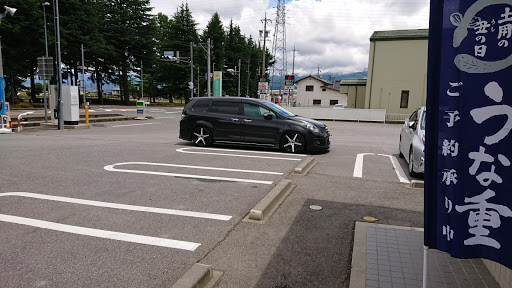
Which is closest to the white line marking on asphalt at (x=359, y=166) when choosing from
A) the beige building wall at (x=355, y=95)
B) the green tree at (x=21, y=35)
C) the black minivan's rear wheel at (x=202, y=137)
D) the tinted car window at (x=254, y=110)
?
the tinted car window at (x=254, y=110)

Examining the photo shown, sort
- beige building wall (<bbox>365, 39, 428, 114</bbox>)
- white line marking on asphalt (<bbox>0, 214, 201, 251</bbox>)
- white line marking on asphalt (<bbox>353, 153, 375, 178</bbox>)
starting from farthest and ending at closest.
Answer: beige building wall (<bbox>365, 39, 428, 114</bbox>) < white line marking on asphalt (<bbox>353, 153, 375, 178</bbox>) < white line marking on asphalt (<bbox>0, 214, 201, 251</bbox>)

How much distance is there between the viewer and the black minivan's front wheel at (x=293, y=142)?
388 inches

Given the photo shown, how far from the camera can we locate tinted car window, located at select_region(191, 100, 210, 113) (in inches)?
424

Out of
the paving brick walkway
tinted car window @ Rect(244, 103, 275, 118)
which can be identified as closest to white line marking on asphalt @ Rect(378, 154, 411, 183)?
the paving brick walkway

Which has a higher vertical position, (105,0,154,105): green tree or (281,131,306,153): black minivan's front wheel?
(105,0,154,105): green tree

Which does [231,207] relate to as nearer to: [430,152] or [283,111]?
[430,152]

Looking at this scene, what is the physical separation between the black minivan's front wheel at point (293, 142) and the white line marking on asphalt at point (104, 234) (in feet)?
21.7

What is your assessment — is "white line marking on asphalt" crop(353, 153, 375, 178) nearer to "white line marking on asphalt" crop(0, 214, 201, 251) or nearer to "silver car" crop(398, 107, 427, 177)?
"silver car" crop(398, 107, 427, 177)

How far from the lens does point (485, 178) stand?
2.11m

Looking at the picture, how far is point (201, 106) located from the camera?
10844mm

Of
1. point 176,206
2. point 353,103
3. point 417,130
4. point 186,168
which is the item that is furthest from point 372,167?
point 353,103

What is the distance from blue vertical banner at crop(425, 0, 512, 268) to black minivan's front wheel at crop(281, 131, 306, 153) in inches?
296

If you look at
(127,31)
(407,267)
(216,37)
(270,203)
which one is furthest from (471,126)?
(216,37)

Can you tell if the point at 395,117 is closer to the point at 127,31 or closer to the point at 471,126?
the point at 471,126
